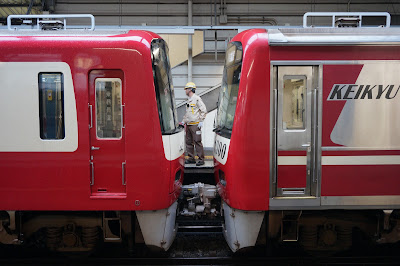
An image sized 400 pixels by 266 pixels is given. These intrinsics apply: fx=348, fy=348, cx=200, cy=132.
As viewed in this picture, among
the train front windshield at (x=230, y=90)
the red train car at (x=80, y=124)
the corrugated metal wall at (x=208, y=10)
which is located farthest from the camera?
the corrugated metal wall at (x=208, y=10)

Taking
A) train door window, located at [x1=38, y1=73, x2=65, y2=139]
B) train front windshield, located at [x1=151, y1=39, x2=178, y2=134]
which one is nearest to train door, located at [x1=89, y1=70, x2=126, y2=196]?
train door window, located at [x1=38, y1=73, x2=65, y2=139]

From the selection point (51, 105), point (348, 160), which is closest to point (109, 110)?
point (51, 105)

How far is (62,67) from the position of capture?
432 cm

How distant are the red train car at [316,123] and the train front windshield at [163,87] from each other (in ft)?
3.02

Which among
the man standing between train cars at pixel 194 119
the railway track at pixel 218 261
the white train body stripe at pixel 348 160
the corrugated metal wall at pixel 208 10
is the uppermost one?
the corrugated metal wall at pixel 208 10

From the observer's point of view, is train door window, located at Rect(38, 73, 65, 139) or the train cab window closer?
train door window, located at Rect(38, 73, 65, 139)

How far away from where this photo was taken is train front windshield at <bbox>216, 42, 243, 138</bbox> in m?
4.71

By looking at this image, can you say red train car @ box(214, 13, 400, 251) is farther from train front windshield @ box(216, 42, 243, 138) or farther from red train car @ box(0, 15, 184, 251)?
red train car @ box(0, 15, 184, 251)

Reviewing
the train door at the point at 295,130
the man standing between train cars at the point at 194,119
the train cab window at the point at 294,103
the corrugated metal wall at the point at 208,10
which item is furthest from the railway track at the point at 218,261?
the corrugated metal wall at the point at 208,10

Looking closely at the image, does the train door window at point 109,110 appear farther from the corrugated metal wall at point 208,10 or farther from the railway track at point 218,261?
the corrugated metal wall at point 208,10

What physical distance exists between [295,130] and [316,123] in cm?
27

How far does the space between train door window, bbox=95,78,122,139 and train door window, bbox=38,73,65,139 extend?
1.47ft

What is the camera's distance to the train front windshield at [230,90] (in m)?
4.71

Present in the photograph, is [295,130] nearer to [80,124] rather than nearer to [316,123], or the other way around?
[316,123]
